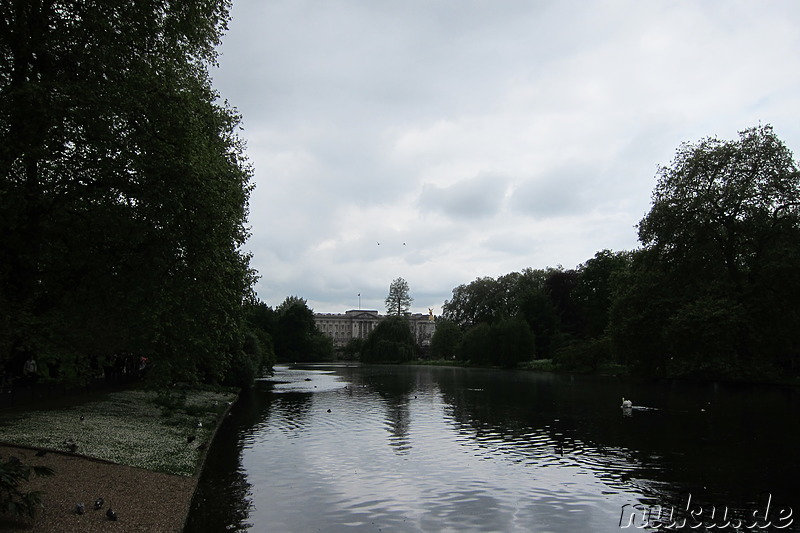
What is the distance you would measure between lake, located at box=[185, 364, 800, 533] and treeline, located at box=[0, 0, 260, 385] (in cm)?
561

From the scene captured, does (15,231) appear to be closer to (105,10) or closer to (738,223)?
(105,10)

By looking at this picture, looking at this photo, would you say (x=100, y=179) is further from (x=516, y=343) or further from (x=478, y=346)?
(x=478, y=346)

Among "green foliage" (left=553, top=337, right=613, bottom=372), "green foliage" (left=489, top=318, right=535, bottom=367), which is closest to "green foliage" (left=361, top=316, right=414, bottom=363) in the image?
"green foliage" (left=489, top=318, right=535, bottom=367)

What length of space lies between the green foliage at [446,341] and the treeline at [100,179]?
11224 cm

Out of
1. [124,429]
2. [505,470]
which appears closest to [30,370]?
[124,429]

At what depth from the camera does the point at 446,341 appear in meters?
130

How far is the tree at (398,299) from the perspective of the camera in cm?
16712

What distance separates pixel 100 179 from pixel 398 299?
151 metres

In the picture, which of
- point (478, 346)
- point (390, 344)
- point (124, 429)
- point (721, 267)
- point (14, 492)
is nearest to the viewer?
point (14, 492)

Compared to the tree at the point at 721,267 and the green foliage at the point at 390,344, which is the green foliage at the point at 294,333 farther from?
the tree at the point at 721,267

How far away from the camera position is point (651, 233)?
54812 mm

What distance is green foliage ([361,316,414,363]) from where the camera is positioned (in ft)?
398

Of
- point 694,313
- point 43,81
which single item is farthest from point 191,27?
point 694,313

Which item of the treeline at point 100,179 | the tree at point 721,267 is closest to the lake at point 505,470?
the treeline at point 100,179
